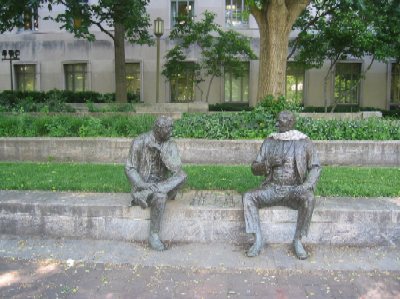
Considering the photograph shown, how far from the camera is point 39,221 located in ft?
18.1

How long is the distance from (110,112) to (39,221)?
6.71m

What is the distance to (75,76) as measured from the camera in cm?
2469

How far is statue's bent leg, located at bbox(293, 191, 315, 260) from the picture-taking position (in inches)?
196

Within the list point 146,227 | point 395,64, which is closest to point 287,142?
point 146,227

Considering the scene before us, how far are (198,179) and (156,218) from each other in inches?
79.0

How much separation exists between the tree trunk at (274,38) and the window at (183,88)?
38.4 ft

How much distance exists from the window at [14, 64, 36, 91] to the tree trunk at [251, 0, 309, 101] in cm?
1772

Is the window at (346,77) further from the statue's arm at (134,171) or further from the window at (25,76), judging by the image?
the statue's arm at (134,171)

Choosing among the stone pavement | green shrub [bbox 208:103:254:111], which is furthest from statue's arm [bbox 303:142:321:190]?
green shrub [bbox 208:103:254:111]

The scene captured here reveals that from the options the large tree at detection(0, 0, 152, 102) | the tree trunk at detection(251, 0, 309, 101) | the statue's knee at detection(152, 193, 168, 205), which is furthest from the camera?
the large tree at detection(0, 0, 152, 102)

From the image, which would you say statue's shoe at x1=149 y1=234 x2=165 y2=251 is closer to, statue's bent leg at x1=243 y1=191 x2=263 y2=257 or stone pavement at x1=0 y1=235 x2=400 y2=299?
stone pavement at x1=0 y1=235 x2=400 y2=299

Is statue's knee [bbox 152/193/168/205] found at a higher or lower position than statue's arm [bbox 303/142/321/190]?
lower

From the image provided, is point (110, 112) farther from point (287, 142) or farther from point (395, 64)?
point (395, 64)

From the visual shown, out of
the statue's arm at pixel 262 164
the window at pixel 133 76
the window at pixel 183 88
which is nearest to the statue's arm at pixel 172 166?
the statue's arm at pixel 262 164
